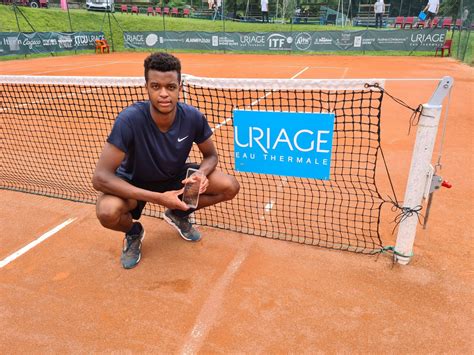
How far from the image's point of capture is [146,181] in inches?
124

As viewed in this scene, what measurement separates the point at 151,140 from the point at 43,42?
83.7 feet

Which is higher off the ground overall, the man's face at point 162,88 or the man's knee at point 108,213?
the man's face at point 162,88

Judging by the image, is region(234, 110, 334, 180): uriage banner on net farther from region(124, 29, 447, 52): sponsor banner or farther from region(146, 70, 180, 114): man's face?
region(124, 29, 447, 52): sponsor banner

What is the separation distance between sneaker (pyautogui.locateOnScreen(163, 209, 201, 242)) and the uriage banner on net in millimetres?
802

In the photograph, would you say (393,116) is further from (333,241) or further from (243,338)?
(243,338)

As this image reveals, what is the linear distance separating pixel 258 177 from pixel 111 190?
2.60m

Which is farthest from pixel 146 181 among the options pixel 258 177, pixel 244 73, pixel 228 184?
pixel 244 73

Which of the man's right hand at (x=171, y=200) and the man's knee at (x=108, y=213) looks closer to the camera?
the man's right hand at (x=171, y=200)

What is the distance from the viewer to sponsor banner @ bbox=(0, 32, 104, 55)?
71.8 feet

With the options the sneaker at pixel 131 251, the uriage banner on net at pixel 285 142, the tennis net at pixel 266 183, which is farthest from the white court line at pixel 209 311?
the uriage banner on net at pixel 285 142

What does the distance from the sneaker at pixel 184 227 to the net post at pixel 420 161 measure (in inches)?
72.1

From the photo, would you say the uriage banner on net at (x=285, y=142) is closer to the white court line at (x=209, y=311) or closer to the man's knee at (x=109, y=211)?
the white court line at (x=209, y=311)

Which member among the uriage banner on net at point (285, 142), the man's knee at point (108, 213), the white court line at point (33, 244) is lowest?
the white court line at point (33, 244)

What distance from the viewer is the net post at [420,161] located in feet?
8.50
